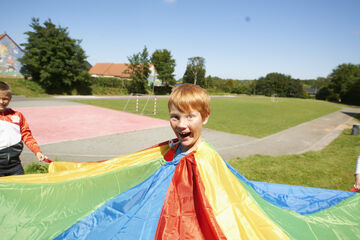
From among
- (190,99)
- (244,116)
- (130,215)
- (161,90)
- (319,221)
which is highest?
(161,90)

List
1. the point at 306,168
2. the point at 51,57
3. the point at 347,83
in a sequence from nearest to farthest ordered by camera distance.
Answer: the point at 306,168, the point at 51,57, the point at 347,83

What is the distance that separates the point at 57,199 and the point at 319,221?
10.4ft

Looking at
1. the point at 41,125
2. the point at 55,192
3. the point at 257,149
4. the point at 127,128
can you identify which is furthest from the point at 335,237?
the point at 41,125

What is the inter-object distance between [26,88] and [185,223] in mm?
39145

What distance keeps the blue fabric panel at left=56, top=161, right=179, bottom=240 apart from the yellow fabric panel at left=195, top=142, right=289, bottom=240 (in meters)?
0.39

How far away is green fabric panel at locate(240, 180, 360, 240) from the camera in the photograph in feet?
6.84

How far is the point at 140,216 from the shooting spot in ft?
6.39

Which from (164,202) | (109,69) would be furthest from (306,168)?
(109,69)

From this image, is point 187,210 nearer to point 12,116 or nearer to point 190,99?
point 190,99

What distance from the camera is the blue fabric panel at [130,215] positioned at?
1.88 meters

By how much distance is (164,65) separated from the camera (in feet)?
200

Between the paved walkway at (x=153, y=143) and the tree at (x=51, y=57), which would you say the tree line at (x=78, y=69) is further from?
the paved walkway at (x=153, y=143)

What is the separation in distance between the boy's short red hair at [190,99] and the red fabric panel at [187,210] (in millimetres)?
469

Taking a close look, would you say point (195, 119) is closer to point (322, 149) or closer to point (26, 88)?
point (322, 149)
